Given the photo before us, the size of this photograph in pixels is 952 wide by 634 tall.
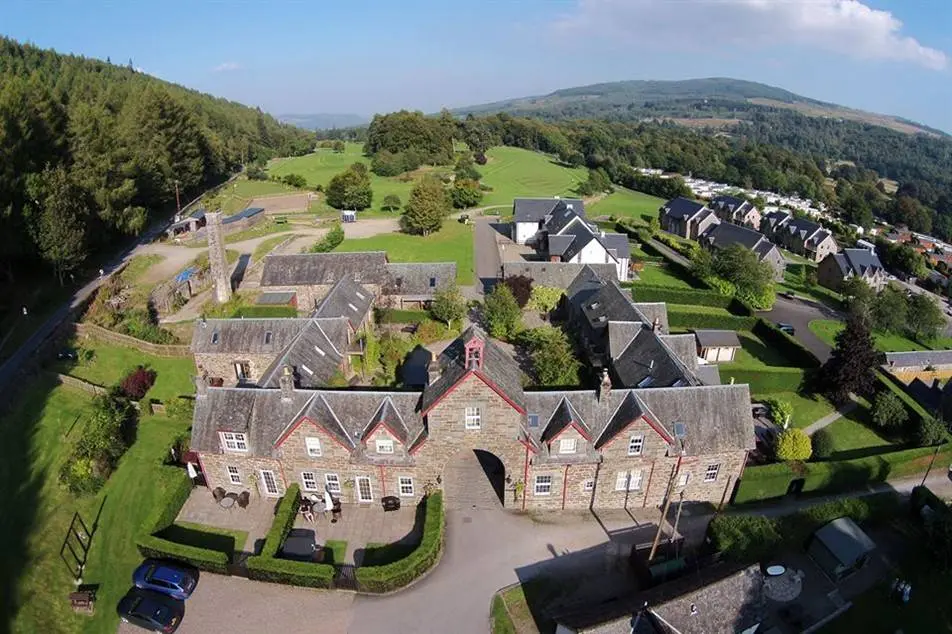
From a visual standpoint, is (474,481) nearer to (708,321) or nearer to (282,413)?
(282,413)

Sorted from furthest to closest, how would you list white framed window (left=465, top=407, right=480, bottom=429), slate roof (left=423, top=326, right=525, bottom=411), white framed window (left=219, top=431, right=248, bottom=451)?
white framed window (left=219, top=431, right=248, bottom=451), white framed window (left=465, top=407, right=480, bottom=429), slate roof (left=423, top=326, right=525, bottom=411)

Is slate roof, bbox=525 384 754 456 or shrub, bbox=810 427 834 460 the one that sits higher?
slate roof, bbox=525 384 754 456

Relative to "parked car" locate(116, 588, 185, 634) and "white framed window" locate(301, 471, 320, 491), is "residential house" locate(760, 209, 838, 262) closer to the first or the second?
"white framed window" locate(301, 471, 320, 491)

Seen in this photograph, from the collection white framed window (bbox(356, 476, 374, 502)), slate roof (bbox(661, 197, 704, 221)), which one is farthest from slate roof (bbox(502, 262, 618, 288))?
slate roof (bbox(661, 197, 704, 221))

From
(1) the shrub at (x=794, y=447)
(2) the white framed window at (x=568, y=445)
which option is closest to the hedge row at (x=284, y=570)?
(2) the white framed window at (x=568, y=445)

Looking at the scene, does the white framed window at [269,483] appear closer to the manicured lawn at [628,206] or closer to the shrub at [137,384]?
the shrub at [137,384]

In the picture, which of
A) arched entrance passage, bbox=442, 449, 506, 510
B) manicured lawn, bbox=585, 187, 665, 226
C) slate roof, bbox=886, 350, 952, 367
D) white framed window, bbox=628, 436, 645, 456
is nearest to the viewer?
white framed window, bbox=628, 436, 645, 456
